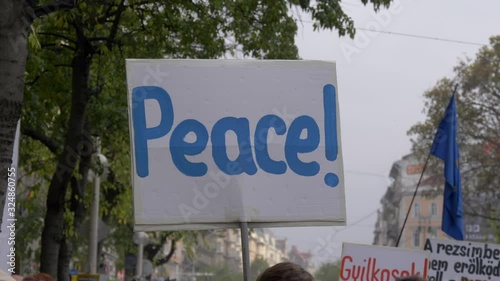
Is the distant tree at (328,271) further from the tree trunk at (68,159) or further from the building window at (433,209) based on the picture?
the tree trunk at (68,159)

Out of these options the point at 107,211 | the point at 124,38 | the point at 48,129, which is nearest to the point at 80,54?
the point at 124,38

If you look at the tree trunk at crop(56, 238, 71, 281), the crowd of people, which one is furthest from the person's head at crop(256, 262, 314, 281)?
the tree trunk at crop(56, 238, 71, 281)

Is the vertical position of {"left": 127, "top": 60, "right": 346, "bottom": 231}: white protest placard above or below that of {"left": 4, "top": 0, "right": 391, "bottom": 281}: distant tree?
below

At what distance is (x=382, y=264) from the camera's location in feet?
34.2

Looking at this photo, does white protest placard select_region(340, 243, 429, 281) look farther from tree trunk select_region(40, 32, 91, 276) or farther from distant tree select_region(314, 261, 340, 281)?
distant tree select_region(314, 261, 340, 281)

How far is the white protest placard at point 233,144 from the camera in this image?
6.66 m

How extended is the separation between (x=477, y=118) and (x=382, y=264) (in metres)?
30.6

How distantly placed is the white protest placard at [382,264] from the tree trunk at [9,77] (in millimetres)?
4620

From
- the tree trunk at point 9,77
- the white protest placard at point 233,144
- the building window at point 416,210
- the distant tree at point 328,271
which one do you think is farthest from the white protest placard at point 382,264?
the building window at point 416,210

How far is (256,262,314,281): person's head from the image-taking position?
172 inches

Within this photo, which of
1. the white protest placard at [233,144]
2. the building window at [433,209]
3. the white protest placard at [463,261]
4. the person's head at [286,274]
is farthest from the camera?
the building window at [433,209]

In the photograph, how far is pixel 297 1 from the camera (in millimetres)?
15047

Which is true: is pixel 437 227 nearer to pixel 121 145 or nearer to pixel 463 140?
pixel 463 140

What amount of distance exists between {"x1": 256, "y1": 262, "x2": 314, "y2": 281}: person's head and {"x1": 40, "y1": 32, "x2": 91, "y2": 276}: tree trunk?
1091 cm
